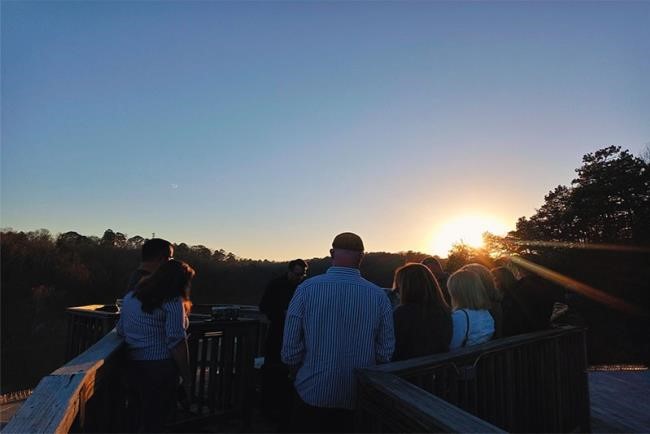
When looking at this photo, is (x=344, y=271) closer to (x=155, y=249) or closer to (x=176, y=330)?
(x=176, y=330)

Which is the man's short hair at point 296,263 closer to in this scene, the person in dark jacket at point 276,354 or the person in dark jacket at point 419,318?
→ the person in dark jacket at point 276,354

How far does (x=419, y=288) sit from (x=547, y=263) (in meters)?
22.9

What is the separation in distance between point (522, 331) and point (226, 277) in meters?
53.2

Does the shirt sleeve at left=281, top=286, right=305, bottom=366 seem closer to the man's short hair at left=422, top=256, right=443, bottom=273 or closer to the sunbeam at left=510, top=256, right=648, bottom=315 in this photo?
the man's short hair at left=422, top=256, right=443, bottom=273

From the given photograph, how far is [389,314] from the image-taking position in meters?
2.26

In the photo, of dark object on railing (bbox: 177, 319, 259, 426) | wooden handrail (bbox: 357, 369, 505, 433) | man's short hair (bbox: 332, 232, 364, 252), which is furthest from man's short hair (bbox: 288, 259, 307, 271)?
wooden handrail (bbox: 357, 369, 505, 433)

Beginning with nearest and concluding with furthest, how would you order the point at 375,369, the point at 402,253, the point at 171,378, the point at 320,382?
the point at 375,369 → the point at 320,382 → the point at 171,378 → the point at 402,253

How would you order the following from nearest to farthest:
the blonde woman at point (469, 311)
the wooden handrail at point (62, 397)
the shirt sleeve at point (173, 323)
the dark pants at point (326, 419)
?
the wooden handrail at point (62, 397) → the dark pants at point (326, 419) → the shirt sleeve at point (173, 323) → the blonde woman at point (469, 311)

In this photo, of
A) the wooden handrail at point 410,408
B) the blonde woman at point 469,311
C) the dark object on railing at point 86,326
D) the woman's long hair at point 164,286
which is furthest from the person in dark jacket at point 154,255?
the blonde woman at point 469,311

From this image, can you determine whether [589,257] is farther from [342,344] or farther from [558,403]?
[342,344]

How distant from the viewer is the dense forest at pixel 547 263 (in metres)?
20.8

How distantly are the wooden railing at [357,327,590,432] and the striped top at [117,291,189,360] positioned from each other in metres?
1.15

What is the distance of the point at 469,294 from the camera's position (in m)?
3.09

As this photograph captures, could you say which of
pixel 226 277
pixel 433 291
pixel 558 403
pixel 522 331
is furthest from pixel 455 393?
pixel 226 277
